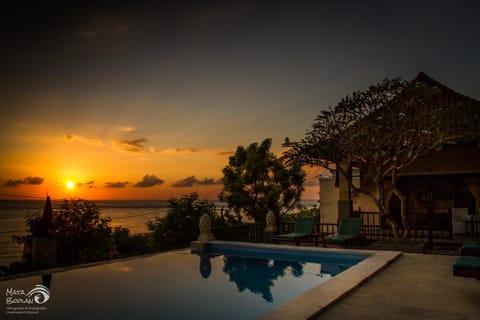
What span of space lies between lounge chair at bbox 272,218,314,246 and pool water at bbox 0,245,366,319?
106 centimetres

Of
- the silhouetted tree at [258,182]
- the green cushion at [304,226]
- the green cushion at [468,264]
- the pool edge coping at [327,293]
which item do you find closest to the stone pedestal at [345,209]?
the green cushion at [304,226]

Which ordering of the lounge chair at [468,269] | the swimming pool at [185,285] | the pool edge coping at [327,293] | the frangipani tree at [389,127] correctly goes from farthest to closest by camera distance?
the frangipani tree at [389,127]
the swimming pool at [185,285]
the lounge chair at [468,269]
the pool edge coping at [327,293]

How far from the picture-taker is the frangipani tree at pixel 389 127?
370 inches

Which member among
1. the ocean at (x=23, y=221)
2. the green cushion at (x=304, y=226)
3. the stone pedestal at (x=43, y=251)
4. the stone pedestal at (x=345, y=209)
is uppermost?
the stone pedestal at (x=345, y=209)

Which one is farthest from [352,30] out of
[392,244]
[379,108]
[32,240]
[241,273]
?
[32,240]

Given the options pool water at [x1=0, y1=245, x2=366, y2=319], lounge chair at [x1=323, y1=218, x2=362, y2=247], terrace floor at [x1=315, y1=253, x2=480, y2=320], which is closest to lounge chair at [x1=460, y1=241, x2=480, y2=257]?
terrace floor at [x1=315, y1=253, x2=480, y2=320]

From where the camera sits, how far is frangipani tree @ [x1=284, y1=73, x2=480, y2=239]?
9406mm

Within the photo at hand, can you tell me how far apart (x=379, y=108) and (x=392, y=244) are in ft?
12.7

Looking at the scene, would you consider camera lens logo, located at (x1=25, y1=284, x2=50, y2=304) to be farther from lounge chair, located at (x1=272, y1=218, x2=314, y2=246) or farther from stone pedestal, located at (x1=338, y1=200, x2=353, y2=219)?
stone pedestal, located at (x1=338, y1=200, x2=353, y2=219)

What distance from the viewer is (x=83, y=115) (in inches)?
564

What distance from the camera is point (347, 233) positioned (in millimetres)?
10859

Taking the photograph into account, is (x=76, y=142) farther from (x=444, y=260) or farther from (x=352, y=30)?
(x=444, y=260)

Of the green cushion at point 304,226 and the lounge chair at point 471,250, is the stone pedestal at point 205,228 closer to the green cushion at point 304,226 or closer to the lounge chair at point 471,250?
the green cushion at point 304,226

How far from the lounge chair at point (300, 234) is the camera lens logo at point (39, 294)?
6852mm
